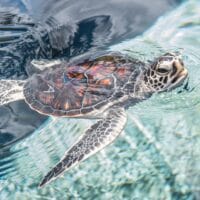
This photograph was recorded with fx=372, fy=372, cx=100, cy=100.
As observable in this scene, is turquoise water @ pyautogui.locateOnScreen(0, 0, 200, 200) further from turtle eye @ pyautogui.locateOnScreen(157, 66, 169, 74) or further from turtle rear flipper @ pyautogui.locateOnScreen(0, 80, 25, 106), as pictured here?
turtle rear flipper @ pyautogui.locateOnScreen(0, 80, 25, 106)

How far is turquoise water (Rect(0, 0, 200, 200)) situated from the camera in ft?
9.75

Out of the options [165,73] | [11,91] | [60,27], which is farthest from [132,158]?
[60,27]

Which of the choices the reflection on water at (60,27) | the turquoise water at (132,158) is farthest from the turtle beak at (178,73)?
the reflection on water at (60,27)

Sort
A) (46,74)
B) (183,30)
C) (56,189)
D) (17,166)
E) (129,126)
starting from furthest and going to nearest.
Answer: (183,30), (46,74), (129,126), (17,166), (56,189)

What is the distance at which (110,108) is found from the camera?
373 centimetres

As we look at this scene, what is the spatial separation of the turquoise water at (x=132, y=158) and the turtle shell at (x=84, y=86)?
0.68 ft

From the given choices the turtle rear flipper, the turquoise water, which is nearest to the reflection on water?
the turtle rear flipper

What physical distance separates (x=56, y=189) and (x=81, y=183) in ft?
0.70

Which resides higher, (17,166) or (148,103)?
(148,103)

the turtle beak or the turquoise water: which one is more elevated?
the turtle beak

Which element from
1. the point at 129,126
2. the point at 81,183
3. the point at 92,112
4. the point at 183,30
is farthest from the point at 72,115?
the point at 183,30

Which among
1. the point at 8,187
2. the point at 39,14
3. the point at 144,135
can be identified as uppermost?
the point at 39,14

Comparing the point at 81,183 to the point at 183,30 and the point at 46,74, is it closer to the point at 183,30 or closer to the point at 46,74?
the point at 46,74

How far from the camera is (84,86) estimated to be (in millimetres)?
3732
